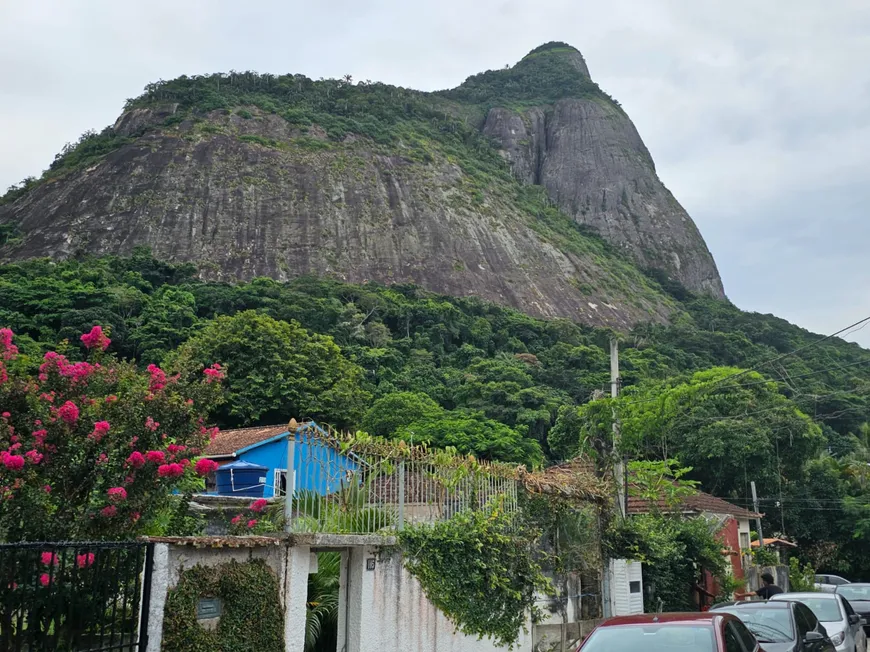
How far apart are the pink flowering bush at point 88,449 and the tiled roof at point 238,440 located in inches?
710

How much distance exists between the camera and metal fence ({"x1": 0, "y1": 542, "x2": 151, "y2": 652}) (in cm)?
621

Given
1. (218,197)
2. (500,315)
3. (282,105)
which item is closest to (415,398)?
(500,315)

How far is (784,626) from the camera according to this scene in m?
10.0

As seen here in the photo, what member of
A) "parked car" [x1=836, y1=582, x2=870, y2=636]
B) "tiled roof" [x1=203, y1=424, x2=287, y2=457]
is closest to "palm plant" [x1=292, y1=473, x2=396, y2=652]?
"parked car" [x1=836, y1=582, x2=870, y2=636]

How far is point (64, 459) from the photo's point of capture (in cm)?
798

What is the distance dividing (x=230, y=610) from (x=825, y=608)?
10.1 m

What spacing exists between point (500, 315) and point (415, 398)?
1192 inches

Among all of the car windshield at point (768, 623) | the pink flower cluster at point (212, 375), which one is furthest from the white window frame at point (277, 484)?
the car windshield at point (768, 623)

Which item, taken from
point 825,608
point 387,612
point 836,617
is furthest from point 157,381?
point 825,608

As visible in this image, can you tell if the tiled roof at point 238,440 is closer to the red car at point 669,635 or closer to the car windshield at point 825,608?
the car windshield at point 825,608

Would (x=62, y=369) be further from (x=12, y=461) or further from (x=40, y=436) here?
(x=12, y=461)

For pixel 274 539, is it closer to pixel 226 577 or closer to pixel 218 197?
pixel 226 577

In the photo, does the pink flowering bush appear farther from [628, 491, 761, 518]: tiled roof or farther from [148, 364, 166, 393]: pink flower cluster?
[628, 491, 761, 518]: tiled roof

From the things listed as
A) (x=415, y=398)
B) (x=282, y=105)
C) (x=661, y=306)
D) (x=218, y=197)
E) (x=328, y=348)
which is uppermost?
(x=282, y=105)
